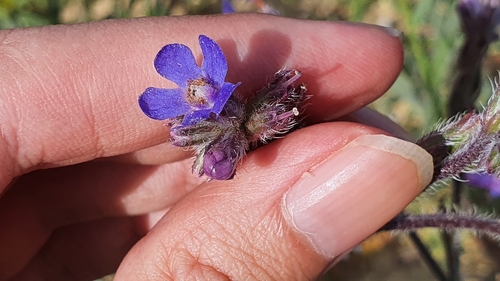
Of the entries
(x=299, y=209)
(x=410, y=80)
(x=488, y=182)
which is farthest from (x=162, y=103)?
(x=410, y=80)

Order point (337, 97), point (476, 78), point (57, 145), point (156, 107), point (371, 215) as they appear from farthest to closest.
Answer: point (476, 78) → point (337, 97) → point (57, 145) → point (371, 215) → point (156, 107)

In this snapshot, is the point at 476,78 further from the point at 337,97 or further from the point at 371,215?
the point at 371,215

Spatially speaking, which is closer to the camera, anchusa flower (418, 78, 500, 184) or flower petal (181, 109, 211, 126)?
flower petal (181, 109, 211, 126)

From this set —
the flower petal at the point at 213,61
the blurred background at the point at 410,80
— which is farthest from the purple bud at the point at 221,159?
the blurred background at the point at 410,80

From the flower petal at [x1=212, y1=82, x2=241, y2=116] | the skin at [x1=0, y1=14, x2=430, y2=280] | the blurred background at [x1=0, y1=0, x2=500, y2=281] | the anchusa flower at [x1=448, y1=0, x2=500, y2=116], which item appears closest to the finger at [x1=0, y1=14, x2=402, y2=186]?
the skin at [x1=0, y1=14, x2=430, y2=280]

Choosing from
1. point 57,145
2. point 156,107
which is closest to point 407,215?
point 156,107

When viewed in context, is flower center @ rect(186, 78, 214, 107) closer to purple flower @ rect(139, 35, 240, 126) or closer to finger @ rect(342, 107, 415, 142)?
purple flower @ rect(139, 35, 240, 126)

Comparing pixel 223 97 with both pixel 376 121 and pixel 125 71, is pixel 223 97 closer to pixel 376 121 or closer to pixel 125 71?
pixel 125 71
